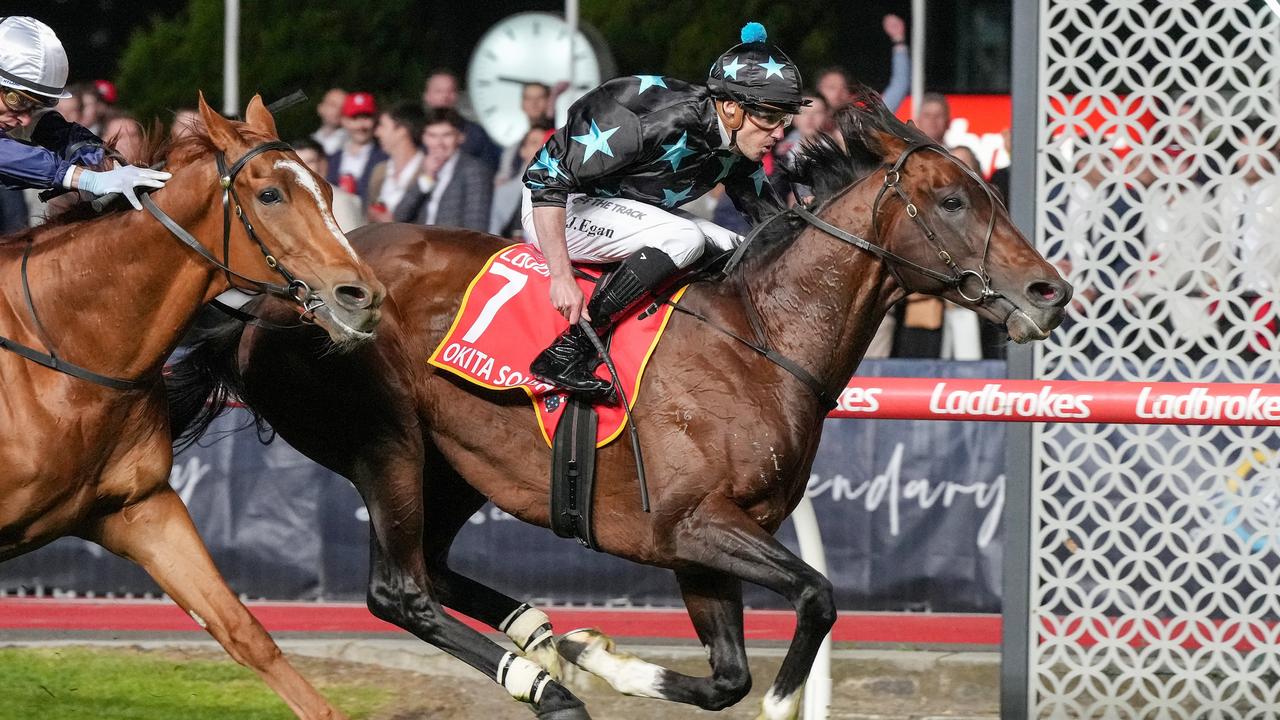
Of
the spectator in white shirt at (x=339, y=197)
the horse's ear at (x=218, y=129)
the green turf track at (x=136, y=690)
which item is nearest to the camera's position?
the horse's ear at (x=218, y=129)

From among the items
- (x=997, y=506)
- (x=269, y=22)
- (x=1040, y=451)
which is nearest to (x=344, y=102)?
(x=269, y=22)

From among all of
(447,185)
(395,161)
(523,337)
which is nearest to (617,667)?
(523,337)

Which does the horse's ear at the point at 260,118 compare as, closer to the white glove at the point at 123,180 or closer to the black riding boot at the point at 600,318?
→ the white glove at the point at 123,180

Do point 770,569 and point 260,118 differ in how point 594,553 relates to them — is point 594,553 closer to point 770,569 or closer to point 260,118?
point 770,569

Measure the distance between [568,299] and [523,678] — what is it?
1.07 m

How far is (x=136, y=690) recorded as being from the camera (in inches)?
243

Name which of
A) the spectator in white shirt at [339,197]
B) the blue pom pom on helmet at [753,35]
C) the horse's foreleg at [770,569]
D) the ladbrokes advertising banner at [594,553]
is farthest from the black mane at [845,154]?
the spectator in white shirt at [339,197]

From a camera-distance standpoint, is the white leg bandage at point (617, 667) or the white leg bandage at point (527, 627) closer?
the white leg bandage at point (617, 667)

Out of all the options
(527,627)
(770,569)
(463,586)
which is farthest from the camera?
(463,586)

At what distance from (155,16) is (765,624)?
19.5 ft

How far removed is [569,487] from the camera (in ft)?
15.8

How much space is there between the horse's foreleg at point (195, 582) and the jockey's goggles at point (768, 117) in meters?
1.88

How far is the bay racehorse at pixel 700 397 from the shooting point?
181 inches

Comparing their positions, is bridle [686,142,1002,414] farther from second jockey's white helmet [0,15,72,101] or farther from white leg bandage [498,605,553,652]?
second jockey's white helmet [0,15,72,101]
